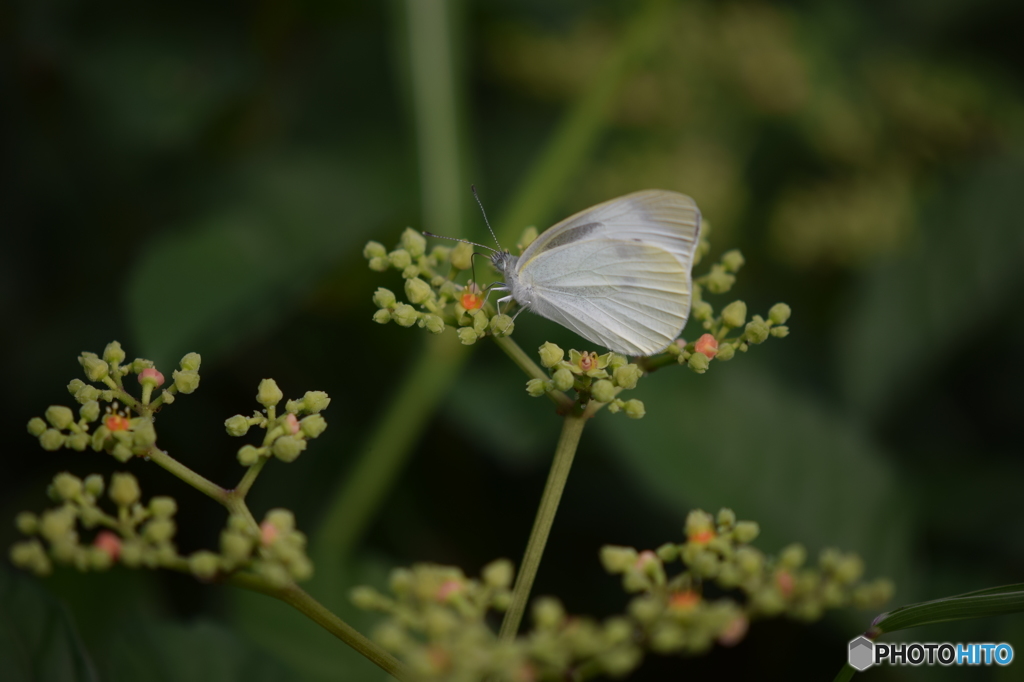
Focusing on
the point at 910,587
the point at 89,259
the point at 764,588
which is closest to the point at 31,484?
the point at 89,259

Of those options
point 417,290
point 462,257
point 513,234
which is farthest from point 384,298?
point 513,234

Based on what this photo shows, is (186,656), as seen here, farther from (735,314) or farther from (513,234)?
(513,234)

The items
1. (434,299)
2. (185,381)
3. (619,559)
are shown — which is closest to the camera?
(619,559)

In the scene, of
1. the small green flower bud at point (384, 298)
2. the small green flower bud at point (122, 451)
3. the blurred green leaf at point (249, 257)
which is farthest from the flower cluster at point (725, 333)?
the blurred green leaf at point (249, 257)

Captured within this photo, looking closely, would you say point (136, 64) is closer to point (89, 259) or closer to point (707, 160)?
point (89, 259)

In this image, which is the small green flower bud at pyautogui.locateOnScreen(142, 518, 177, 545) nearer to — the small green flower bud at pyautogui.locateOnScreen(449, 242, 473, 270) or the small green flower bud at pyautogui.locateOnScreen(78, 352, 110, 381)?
the small green flower bud at pyautogui.locateOnScreen(78, 352, 110, 381)

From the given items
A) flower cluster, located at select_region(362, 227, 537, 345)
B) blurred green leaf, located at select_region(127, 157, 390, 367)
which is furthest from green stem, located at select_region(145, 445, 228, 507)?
blurred green leaf, located at select_region(127, 157, 390, 367)

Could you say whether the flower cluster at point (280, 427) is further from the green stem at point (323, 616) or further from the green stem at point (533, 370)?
the green stem at point (533, 370)
